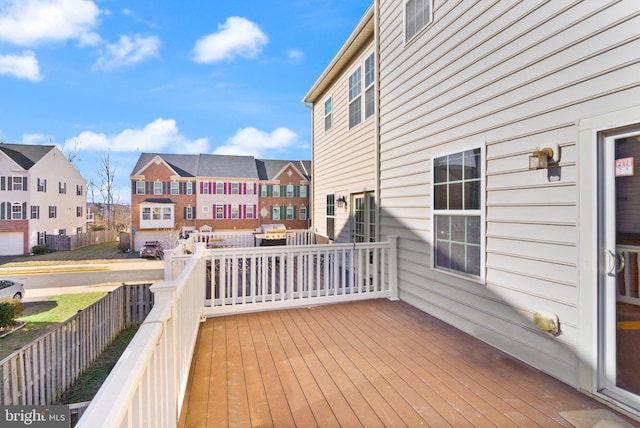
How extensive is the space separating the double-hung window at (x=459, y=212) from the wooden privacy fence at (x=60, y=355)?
5659mm

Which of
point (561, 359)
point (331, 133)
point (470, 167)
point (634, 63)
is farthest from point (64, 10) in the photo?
point (561, 359)

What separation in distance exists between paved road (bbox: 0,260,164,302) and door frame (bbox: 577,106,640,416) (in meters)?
14.1

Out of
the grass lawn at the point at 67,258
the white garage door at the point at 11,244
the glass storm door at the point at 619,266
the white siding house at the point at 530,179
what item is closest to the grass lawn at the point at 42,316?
the grass lawn at the point at 67,258

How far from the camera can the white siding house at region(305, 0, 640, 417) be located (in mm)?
2084

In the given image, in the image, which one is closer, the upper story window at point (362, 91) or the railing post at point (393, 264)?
the railing post at point (393, 264)

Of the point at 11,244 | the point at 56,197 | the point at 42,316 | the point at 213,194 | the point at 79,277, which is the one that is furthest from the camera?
the point at 213,194

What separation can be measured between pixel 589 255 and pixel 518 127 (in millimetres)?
1209

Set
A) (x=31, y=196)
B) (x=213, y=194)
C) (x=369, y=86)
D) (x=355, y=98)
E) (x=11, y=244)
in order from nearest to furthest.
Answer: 1. (x=369, y=86)
2. (x=355, y=98)
3. (x=11, y=244)
4. (x=31, y=196)
5. (x=213, y=194)

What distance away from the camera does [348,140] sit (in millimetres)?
6883

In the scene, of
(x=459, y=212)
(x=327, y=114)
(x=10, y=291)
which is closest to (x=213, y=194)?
(x=10, y=291)

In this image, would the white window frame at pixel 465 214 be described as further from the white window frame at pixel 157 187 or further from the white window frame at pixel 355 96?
the white window frame at pixel 157 187

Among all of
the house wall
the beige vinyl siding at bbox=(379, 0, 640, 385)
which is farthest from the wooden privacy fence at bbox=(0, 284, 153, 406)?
the house wall

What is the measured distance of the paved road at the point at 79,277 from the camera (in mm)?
11594

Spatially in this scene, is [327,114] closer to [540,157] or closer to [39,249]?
[540,157]
